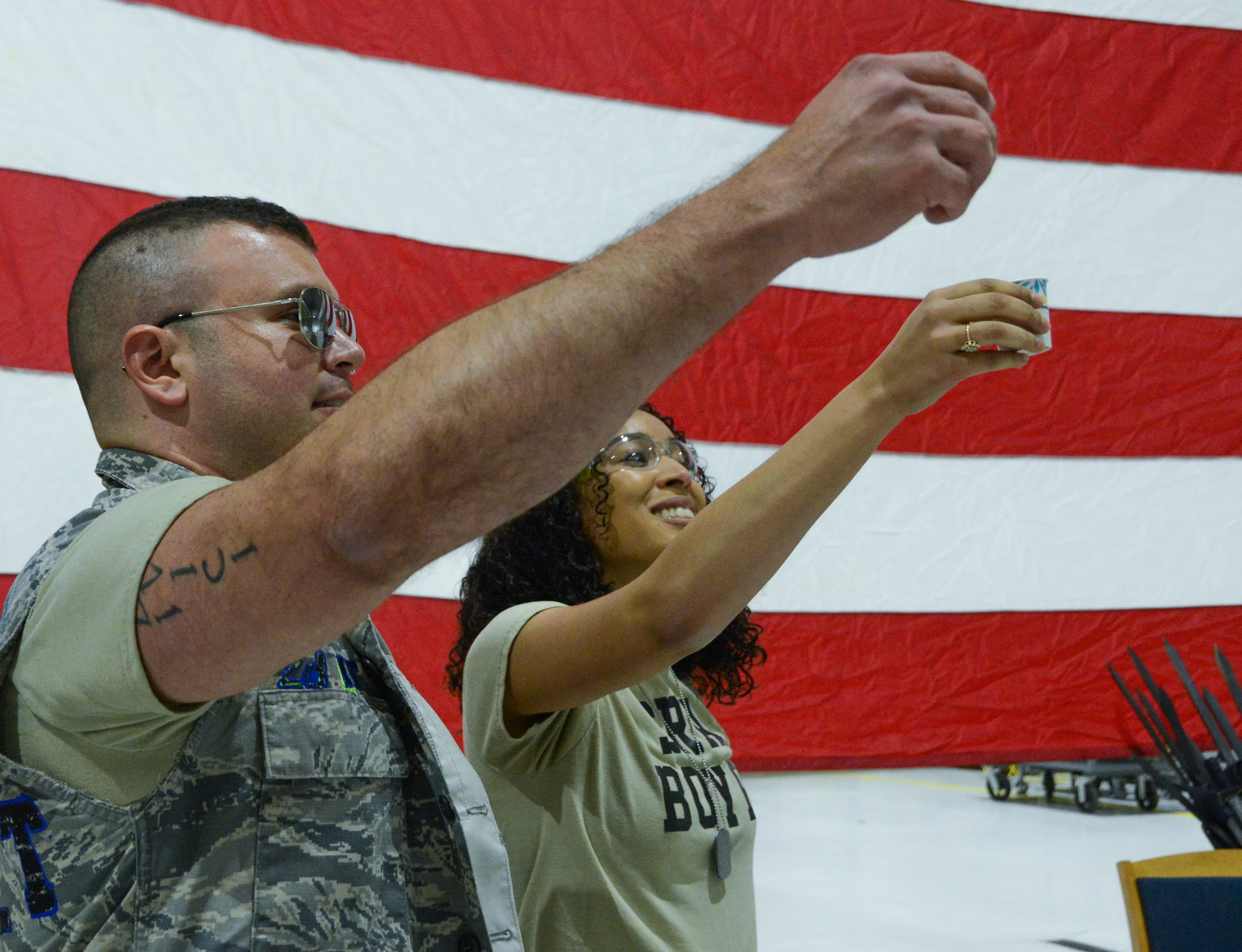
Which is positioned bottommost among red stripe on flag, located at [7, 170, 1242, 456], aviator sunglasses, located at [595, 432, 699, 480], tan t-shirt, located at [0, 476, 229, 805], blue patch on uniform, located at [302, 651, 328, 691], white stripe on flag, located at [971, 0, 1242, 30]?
tan t-shirt, located at [0, 476, 229, 805]

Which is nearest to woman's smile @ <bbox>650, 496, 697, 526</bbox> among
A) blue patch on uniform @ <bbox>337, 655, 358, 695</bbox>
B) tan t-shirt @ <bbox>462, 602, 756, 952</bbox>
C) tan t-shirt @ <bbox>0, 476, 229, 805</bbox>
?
tan t-shirt @ <bbox>462, 602, 756, 952</bbox>

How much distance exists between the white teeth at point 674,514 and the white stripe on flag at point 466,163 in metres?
0.68

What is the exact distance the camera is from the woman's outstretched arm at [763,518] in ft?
3.28

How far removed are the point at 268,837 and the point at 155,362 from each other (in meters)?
0.39

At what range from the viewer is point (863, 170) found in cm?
53

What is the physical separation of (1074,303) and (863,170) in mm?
1795

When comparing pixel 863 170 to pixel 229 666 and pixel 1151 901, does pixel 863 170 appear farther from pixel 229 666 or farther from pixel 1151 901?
pixel 1151 901

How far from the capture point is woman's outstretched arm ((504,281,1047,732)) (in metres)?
1.00

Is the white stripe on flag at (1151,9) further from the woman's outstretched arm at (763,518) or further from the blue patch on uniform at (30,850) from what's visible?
the blue patch on uniform at (30,850)

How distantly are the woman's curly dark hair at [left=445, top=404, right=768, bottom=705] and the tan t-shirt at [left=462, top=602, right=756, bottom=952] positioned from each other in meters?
0.26

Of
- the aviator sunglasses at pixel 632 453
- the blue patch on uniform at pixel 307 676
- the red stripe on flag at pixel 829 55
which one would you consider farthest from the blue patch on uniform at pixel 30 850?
the red stripe on flag at pixel 829 55

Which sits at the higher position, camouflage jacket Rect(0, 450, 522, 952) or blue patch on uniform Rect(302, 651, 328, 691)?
blue patch on uniform Rect(302, 651, 328, 691)

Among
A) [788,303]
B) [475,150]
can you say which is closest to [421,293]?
[475,150]

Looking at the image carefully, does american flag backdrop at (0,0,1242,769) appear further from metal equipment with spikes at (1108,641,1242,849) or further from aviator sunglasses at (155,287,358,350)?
aviator sunglasses at (155,287,358,350)
